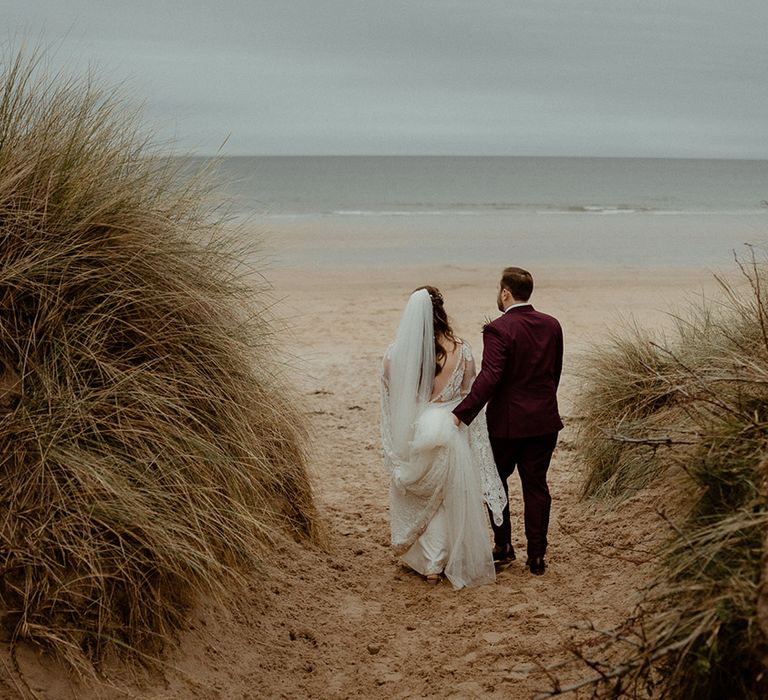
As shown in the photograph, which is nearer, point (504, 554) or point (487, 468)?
point (487, 468)

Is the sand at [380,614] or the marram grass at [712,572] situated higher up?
the marram grass at [712,572]

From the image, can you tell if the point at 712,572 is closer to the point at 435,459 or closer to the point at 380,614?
the point at 380,614

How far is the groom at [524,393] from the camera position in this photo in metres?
5.70

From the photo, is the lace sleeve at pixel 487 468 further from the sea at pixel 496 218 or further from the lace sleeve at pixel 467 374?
the sea at pixel 496 218

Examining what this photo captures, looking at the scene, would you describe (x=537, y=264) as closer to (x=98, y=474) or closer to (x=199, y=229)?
(x=199, y=229)

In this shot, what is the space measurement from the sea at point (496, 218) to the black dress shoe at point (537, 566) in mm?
2548

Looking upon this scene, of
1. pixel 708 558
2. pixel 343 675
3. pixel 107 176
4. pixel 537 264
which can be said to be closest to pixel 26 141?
pixel 107 176

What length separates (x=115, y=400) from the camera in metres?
4.24

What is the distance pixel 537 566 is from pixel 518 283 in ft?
6.15

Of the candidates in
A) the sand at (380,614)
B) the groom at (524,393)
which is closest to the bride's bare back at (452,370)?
the groom at (524,393)

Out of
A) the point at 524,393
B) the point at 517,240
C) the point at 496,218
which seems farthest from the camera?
the point at 496,218

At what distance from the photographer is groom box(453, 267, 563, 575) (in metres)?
5.70

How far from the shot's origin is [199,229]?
5832 millimetres

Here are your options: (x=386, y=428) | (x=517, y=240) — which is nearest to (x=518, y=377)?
(x=386, y=428)
